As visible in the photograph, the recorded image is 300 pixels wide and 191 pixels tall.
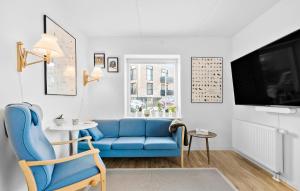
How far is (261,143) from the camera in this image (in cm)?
280

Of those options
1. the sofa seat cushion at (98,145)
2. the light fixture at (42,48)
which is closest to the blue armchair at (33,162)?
the light fixture at (42,48)

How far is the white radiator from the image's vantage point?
2.48m

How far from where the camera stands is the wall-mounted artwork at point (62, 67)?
238 cm

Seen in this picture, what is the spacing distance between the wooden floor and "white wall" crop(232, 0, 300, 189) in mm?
320

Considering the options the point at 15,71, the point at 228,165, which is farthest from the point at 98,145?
the point at 228,165

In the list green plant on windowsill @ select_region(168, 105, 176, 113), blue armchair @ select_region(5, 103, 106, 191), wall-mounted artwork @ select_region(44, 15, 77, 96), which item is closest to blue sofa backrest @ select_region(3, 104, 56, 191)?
blue armchair @ select_region(5, 103, 106, 191)

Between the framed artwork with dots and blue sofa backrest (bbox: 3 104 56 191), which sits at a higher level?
the framed artwork with dots

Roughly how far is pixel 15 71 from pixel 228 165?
3.36 m

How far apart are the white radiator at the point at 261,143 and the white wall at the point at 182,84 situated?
0.46 meters

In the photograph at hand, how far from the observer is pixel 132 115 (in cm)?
425

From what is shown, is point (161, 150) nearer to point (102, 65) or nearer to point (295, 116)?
point (295, 116)

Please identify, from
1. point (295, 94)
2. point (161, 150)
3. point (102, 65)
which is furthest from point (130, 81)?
point (295, 94)

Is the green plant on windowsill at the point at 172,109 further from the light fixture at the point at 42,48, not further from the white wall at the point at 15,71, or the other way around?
the light fixture at the point at 42,48

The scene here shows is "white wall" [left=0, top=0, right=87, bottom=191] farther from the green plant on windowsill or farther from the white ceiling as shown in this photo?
the green plant on windowsill
